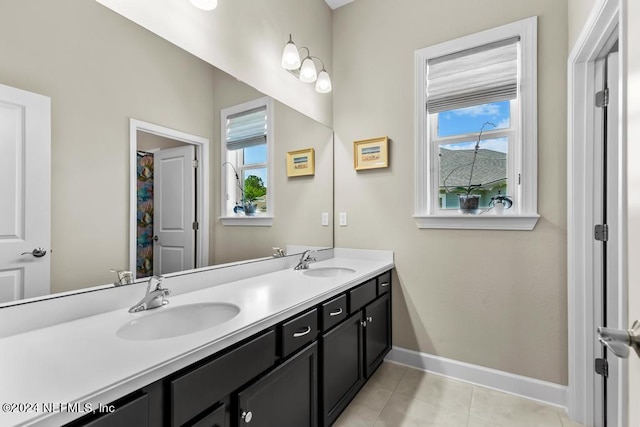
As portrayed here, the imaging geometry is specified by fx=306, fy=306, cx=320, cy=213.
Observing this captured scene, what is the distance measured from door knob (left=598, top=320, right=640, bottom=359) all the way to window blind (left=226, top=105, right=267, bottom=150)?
170 centimetres

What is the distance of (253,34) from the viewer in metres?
1.93

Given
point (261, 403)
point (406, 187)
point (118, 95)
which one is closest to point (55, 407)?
point (261, 403)

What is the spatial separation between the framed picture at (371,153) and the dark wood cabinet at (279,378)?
36.5 inches

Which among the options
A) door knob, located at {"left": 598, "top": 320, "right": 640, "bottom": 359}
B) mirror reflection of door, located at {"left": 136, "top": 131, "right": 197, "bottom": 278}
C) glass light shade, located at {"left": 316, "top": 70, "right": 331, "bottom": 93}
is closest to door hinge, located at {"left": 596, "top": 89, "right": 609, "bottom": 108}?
door knob, located at {"left": 598, "top": 320, "right": 640, "bottom": 359}

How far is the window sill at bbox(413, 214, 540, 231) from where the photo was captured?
194 centimetres

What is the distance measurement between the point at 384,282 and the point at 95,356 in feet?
6.01

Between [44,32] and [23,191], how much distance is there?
0.55m

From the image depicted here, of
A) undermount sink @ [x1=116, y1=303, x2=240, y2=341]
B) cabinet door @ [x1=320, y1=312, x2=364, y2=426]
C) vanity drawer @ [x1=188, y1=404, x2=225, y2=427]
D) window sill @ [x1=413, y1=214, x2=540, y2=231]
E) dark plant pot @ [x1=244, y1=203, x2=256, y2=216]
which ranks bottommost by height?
cabinet door @ [x1=320, y1=312, x2=364, y2=426]

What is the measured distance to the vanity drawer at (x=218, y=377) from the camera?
2.72 feet

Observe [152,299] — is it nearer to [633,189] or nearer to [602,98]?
[633,189]

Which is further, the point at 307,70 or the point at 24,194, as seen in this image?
the point at 307,70

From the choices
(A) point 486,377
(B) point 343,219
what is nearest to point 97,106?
(B) point 343,219

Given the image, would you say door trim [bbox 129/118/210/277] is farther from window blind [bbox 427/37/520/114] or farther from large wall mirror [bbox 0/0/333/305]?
window blind [bbox 427/37/520/114]

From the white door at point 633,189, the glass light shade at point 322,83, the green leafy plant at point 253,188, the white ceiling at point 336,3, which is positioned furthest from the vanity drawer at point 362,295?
the white ceiling at point 336,3
